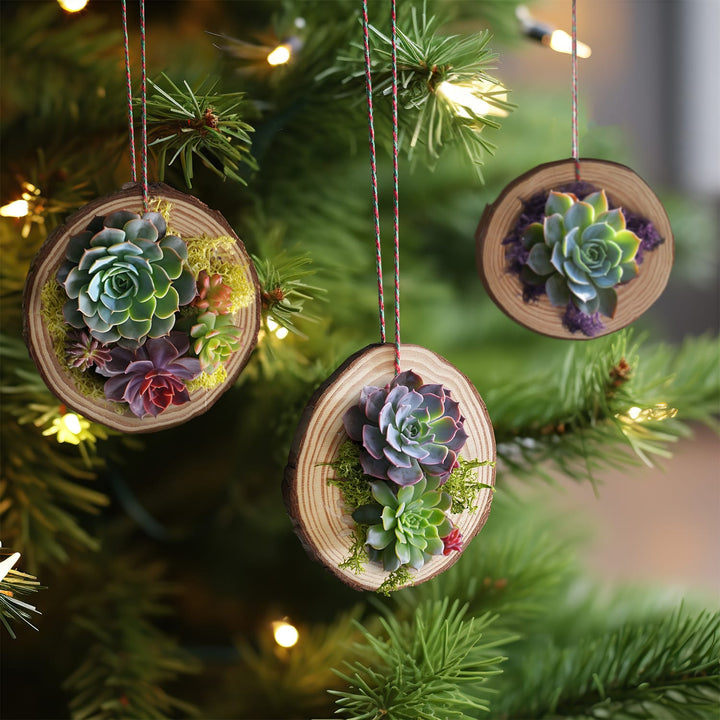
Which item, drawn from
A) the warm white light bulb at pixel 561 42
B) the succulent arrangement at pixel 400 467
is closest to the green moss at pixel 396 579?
the succulent arrangement at pixel 400 467

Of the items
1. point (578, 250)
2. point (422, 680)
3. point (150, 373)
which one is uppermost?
point (578, 250)

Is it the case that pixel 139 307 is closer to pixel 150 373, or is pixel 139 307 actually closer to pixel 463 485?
pixel 150 373

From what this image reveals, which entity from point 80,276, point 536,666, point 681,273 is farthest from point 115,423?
point 681,273

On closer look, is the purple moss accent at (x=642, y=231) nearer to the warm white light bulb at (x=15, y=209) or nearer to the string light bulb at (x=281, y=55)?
the string light bulb at (x=281, y=55)

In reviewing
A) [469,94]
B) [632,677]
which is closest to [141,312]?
[469,94]

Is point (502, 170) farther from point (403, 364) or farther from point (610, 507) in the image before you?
point (610, 507)
